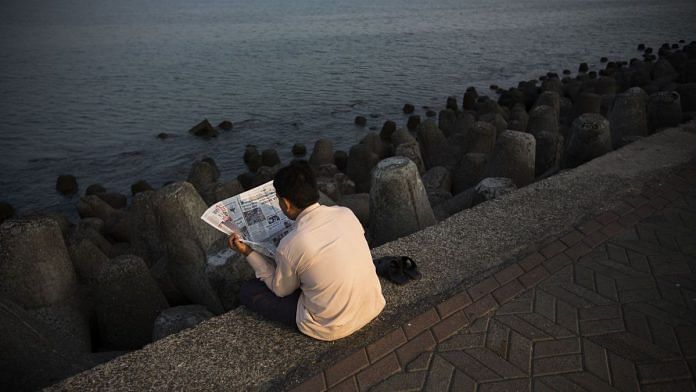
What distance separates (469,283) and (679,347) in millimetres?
1297

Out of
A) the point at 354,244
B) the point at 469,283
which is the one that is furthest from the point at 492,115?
the point at 354,244

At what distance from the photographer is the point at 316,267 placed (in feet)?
A: 8.75

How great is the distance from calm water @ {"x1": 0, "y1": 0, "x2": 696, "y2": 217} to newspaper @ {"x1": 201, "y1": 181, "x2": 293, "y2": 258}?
1063 cm

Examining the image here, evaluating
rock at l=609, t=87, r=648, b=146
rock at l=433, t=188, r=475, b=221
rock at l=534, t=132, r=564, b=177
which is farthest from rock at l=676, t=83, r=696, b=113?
rock at l=433, t=188, r=475, b=221

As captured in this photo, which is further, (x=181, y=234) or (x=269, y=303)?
(x=181, y=234)

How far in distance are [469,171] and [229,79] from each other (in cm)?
1892

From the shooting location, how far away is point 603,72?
19.8 m

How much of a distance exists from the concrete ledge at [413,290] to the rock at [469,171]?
2119mm

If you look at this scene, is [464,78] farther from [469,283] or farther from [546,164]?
[469,283]

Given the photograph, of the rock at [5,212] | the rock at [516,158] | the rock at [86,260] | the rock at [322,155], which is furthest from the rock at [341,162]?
the rock at [5,212]

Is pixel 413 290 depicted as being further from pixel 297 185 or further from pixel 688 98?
pixel 688 98

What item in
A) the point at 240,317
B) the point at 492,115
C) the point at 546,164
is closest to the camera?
the point at 240,317

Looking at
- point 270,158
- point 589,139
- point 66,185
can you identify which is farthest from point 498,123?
point 66,185

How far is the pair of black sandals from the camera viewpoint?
3.47 metres
